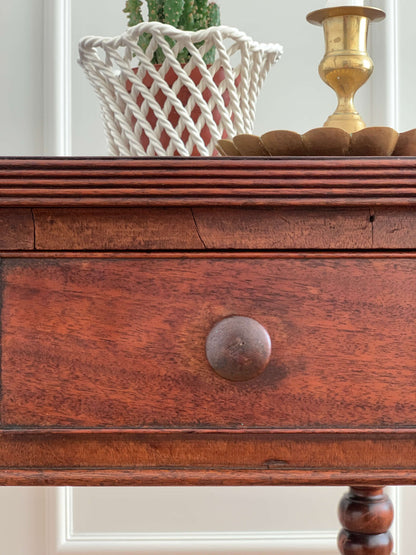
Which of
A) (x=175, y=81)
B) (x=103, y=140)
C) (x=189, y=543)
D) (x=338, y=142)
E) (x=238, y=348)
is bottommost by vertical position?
→ (x=189, y=543)

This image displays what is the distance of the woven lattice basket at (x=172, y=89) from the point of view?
544mm

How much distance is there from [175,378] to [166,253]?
8cm

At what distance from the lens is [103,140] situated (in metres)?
0.89

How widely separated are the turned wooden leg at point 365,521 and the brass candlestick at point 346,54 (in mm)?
398

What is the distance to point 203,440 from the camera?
1.36ft

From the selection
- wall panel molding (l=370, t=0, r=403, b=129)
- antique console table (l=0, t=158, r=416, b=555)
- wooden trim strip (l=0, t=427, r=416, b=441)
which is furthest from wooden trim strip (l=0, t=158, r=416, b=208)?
wall panel molding (l=370, t=0, r=403, b=129)

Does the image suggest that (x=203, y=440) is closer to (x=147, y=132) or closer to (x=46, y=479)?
(x=46, y=479)

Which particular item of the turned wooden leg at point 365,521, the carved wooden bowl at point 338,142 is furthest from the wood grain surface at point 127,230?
the turned wooden leg at point 365,521

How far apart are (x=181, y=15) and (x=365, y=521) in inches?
21.6

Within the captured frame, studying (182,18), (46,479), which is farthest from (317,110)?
(46,479)

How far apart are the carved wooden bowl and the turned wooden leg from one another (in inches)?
16.0

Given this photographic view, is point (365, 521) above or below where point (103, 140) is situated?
below

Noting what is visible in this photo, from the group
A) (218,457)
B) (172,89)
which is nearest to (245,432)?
(218,457)

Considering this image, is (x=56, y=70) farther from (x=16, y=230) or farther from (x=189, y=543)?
(x=189, y=543)
